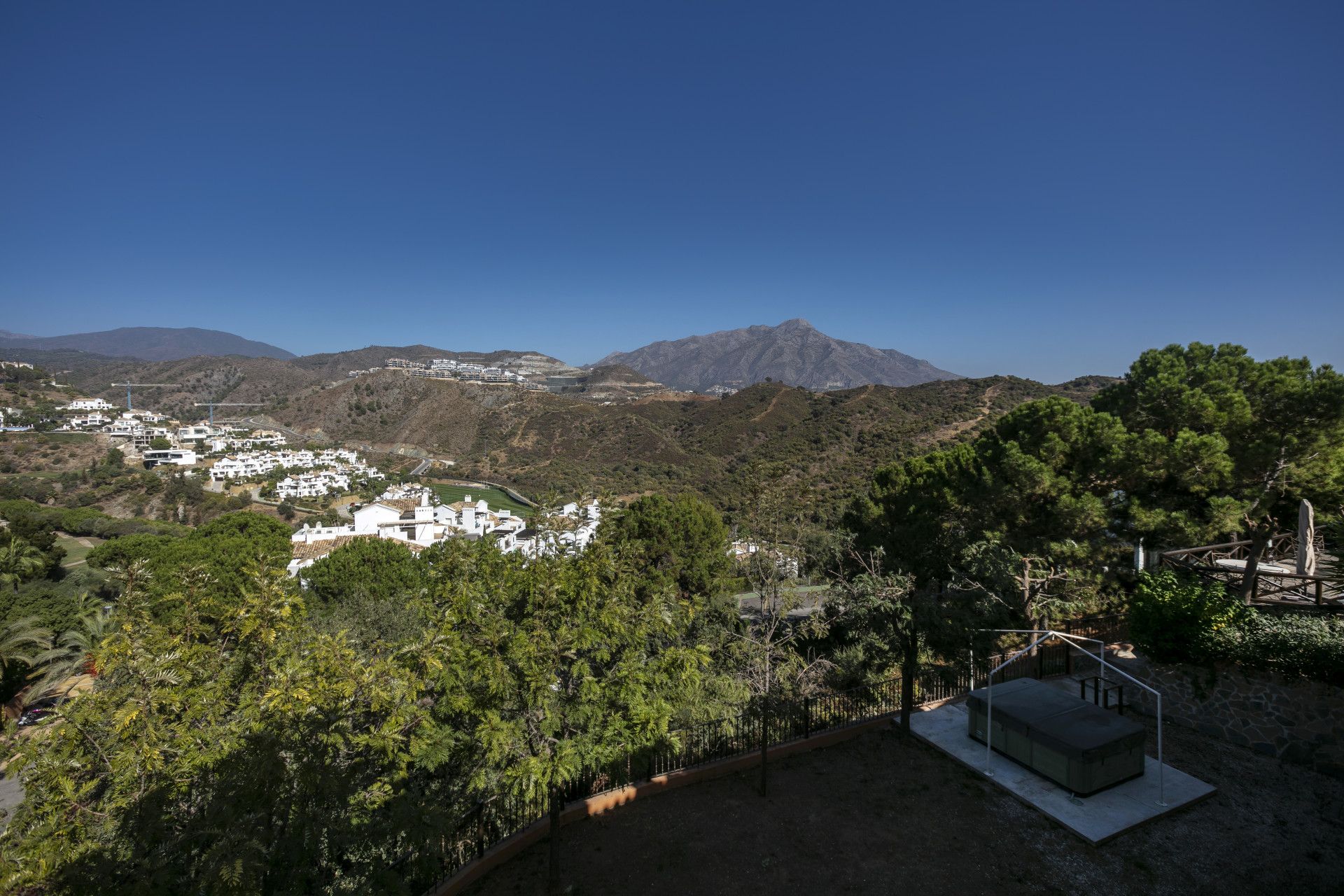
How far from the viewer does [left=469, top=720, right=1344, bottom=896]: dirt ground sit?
5.97m

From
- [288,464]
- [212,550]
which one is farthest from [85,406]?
[212,550]

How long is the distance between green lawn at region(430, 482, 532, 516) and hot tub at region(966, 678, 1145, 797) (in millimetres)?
48141

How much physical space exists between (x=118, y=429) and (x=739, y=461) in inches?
3863

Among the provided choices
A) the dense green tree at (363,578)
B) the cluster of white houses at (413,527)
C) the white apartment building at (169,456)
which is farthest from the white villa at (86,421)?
the dense green tree at (363,578)

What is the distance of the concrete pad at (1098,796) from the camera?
6.68 metres

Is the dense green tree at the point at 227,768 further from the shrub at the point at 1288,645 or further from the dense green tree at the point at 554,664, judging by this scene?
the shrub at the point at 1288,645

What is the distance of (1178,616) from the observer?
8.31 m

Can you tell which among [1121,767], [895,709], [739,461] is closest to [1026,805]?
[1121,767]

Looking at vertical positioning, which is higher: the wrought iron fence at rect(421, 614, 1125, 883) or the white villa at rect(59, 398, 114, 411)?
the white villa at rect(59, 398, 114, 411)

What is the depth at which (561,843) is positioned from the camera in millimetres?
6812

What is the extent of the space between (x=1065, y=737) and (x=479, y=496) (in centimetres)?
6298

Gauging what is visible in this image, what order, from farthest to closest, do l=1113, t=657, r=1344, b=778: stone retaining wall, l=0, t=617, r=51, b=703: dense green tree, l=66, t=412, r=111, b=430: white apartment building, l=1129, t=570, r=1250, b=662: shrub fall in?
1. l=66, t=412, r=111, b=430: white apartment building
2. l=0, t=617, r=51, b=703: dense green tree
3. l=1129, t=570, r=1250, b=662: shrub
4. l=1113, t=657, r=1344, b=778: stone retaining wall

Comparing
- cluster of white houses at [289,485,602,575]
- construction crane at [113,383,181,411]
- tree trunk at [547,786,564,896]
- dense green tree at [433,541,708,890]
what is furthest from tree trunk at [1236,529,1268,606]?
construction crane at [113,383,181,411]

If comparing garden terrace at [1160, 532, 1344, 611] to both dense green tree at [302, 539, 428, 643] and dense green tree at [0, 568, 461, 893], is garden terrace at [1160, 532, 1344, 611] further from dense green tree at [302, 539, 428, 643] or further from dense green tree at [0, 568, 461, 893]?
dense green tree at [302, 539, 428, 643]
